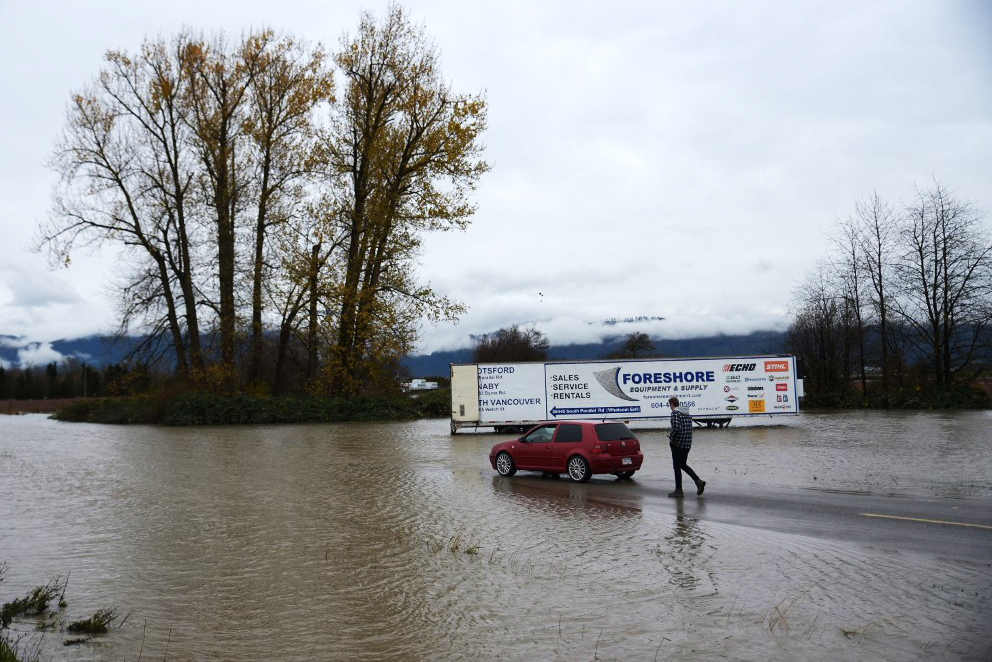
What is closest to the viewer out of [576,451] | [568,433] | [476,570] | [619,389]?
[476,570]

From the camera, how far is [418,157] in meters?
43.8

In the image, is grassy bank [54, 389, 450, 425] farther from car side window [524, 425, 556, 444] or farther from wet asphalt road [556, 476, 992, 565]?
wet asphalt road [556, 476, 992, 565]

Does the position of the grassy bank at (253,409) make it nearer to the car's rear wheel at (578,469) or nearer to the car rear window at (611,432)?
the car's rear wheel at (578,469)

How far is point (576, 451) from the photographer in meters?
17.5

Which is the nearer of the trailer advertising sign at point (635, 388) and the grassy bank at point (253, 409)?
the trailer advertising sign at point (635, 388)

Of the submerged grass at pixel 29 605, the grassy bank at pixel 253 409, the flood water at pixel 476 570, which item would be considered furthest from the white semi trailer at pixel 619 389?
the submerged grass at pixel 29 605

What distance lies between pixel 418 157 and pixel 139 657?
39526 millimetres

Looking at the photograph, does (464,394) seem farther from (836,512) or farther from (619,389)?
(836,512)

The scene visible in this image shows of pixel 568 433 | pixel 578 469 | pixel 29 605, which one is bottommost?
pixel 29 605

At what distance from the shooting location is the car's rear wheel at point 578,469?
1725 centimetres

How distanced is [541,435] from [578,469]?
1.39 metres

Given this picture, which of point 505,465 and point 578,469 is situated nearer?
point 578,469

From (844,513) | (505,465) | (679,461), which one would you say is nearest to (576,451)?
(505,465)

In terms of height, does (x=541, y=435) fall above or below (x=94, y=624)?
above
